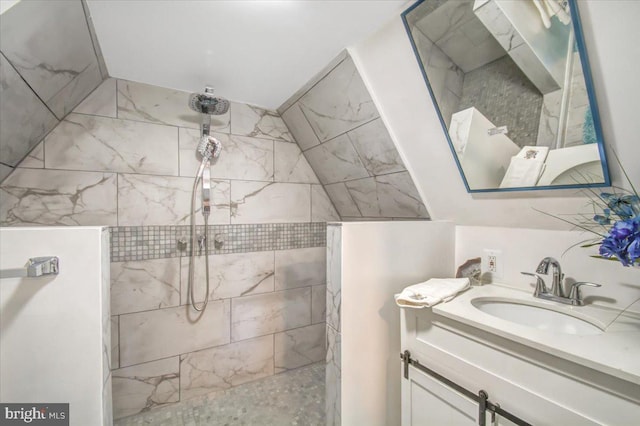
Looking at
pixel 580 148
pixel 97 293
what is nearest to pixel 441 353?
pixel 580 148

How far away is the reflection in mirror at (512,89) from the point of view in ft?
2.99

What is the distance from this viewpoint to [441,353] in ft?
3.75

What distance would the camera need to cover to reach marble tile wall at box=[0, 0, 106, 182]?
3.12 ft

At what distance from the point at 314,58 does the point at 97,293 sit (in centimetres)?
151

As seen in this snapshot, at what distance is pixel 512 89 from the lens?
1095mm

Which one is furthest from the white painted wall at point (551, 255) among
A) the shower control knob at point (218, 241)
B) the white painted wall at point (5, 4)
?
the white painted wall at point (5, 4)

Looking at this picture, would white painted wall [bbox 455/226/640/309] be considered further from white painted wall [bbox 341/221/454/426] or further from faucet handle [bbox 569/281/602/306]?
white painted wall [bbox 341/221/454/426]

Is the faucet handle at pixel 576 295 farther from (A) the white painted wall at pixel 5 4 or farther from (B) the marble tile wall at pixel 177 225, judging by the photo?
(A) the white painted wall at pixel 5 4

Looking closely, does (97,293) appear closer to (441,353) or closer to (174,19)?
(174,19)

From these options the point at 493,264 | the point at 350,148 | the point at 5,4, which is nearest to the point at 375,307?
the point at 493,264

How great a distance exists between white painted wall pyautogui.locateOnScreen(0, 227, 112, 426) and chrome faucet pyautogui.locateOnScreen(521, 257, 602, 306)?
1873 mm

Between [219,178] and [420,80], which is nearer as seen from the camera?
[420,80]

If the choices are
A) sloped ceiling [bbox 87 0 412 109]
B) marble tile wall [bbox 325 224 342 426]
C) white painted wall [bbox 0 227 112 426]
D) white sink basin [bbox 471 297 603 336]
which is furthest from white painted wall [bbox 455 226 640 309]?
white painted wall [bbox 0 227 112 426]

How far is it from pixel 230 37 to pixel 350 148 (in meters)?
A: 0.97
